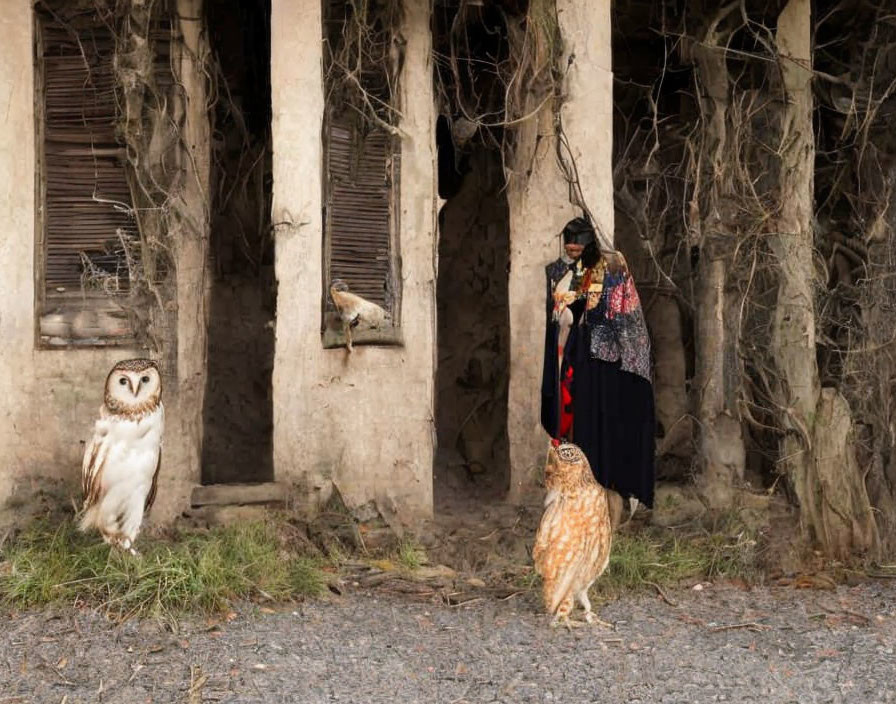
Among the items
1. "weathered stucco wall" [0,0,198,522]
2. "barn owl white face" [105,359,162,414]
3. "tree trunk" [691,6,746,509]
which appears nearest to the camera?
"barn owl white face" [105,359,162,414]

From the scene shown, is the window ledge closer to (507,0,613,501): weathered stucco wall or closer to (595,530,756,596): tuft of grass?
(507,0,613,501): weathered stucco wall

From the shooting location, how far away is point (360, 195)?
7.12 meters

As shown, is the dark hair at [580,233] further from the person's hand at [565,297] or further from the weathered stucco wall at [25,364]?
the weathered stucco wall at [25,364]

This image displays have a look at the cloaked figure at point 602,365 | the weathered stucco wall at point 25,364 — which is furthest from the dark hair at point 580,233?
the weathered stucco wall at point 25,364

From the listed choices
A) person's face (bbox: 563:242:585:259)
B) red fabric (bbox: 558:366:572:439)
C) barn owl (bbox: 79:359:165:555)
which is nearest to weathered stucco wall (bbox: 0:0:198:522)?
barn owl (bbox: 79:359:165:555)

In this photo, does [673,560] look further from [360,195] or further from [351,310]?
[360,195]

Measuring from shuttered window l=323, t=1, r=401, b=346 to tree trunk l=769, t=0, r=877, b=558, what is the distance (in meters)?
2.29

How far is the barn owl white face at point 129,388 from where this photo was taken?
228 inches

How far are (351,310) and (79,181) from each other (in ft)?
5.66

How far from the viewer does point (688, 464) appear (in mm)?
7949

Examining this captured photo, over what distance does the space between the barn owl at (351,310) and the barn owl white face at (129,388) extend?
1.40 metres

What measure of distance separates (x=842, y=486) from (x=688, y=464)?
1.39m

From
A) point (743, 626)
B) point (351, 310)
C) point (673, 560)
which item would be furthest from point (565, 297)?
point (743, 626)

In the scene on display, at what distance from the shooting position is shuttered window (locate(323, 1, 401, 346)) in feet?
23.2
